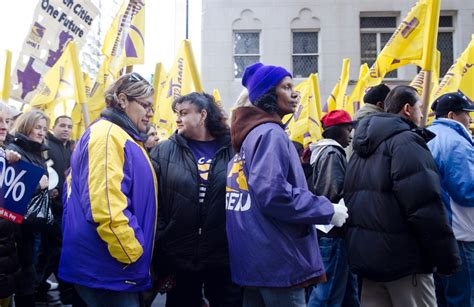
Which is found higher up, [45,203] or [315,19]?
[315,19]

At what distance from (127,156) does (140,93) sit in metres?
0.45

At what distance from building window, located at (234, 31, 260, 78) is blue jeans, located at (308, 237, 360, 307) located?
12476 millimetres

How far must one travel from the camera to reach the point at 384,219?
3.09 m

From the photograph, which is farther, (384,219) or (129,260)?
(384,219)

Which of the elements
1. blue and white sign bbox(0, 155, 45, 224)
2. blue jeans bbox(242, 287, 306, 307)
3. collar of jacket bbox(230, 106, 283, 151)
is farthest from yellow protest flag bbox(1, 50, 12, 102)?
blue jeans bbox(242, 287, 306, 307)

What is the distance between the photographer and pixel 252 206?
273cm

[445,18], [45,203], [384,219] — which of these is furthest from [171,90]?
[445,18]

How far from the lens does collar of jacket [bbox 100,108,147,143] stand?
2.79 metres

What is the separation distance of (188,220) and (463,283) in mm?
2276

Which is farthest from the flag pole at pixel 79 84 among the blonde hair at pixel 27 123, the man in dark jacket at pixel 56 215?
the blonde hair at pixel 27 123

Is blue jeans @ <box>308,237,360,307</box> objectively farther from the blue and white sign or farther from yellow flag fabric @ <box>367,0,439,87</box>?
the blue and white sign

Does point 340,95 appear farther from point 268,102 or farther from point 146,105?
point 146,105

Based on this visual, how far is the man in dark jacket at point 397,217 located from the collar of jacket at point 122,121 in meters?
1.49

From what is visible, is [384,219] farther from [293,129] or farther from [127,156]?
[293,129]
